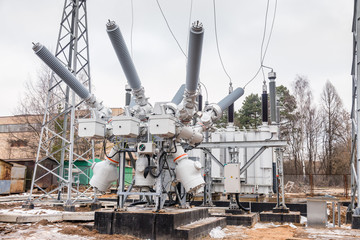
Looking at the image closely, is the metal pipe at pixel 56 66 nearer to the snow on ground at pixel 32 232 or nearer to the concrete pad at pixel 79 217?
the snow on ground at pixel 32 232

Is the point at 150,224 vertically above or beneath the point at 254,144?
beneath

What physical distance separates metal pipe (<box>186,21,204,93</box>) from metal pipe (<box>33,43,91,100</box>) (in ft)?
9.39

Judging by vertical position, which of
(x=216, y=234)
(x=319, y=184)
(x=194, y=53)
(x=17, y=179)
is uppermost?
(x=194, y=53)

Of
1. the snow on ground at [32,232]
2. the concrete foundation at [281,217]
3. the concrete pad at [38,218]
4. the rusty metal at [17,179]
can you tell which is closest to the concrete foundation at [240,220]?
the concrete foundation at [281,217]

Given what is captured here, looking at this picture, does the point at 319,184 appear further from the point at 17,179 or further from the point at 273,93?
the point at 17,179

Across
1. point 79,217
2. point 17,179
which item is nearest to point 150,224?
point 79,217

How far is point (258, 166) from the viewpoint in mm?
19203

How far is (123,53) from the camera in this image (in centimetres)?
747

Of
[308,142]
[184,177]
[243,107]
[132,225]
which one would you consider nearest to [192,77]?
[184,177]

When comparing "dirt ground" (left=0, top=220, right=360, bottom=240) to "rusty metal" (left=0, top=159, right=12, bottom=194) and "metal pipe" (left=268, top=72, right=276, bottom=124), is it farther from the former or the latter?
"rusty metal" (left=0, top=159, right=12, bottom=194)

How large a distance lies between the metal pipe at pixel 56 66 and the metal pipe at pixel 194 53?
2.86 meters

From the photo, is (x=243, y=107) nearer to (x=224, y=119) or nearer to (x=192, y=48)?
(x=224, y=119)

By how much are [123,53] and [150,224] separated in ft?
12.2

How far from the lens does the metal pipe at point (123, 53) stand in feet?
22.7
